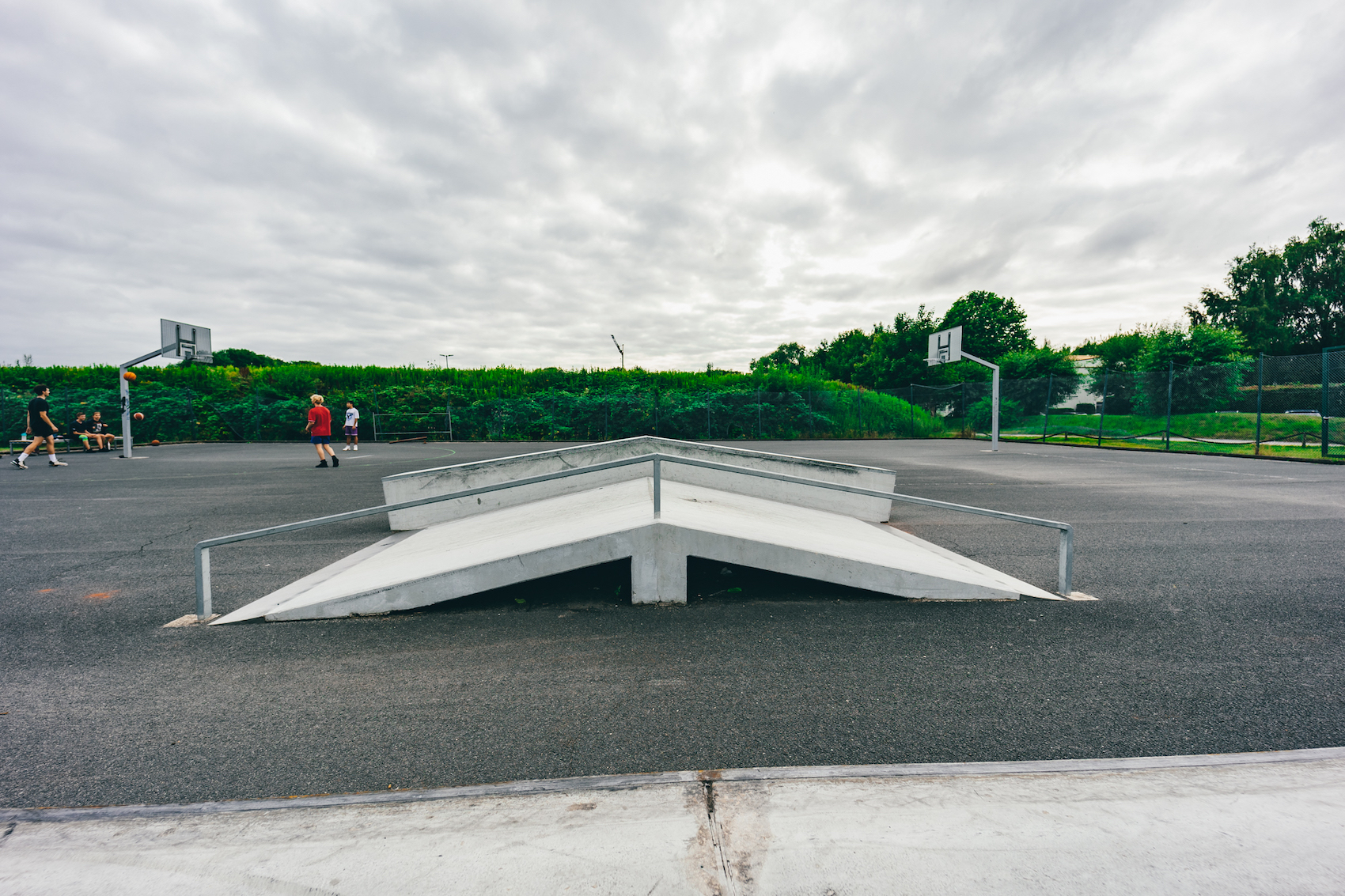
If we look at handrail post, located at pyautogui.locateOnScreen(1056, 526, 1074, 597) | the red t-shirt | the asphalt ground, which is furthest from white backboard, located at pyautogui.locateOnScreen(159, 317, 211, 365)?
handrail post, located at pyautogui.locateOnScreen(1056, 526, 1074, 597)

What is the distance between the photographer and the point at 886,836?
190 centimetres

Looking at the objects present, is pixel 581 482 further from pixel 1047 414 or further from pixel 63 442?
pixel 63 442

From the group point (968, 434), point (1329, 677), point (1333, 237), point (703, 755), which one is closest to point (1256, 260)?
point (1333, 237)

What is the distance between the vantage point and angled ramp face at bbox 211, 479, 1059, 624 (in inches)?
156

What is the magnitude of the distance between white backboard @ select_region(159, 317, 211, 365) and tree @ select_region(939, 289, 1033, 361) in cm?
5564

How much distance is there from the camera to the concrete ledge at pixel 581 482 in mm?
7072

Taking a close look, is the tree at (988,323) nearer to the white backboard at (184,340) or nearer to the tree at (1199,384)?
the tree at (1199,384)

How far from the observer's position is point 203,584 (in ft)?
13.1

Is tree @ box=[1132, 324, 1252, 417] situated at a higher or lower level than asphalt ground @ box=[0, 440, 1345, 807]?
higher

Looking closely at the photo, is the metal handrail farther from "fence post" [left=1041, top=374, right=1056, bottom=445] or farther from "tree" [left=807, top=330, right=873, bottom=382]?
"tree" [left=807, top=330, right=873, bottom=382]

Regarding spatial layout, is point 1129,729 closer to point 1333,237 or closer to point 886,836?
point 886,836

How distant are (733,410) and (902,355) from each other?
31.5 m

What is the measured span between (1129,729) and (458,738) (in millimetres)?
3008

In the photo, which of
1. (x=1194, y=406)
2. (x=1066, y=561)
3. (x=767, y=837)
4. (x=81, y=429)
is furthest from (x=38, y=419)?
(x=1194, y=406)
